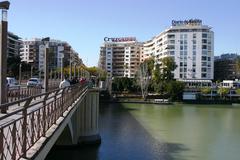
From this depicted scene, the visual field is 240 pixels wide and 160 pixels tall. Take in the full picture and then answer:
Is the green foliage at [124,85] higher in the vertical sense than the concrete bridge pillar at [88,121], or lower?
higher

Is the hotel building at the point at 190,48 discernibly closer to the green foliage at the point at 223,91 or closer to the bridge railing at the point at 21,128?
the green foliage at the point at 223,91

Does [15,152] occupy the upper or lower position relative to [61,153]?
upper

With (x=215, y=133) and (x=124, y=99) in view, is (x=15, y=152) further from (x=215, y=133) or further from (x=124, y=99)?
(x=124, y=99)

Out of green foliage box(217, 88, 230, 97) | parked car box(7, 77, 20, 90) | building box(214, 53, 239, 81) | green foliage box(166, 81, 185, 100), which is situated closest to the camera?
parked car box(7, 77, 20, 90)

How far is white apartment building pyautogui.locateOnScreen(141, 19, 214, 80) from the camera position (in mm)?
147500

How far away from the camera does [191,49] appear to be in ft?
490

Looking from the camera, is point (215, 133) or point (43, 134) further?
point (215, 133)

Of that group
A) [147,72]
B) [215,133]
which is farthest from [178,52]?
[215,133]

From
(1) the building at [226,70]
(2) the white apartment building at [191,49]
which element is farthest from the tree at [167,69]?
(1) the building at [226,70]

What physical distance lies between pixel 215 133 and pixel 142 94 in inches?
3020

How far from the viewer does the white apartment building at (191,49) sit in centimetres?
14750

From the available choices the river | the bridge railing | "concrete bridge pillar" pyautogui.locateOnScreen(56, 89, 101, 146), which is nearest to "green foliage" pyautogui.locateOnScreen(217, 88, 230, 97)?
the river

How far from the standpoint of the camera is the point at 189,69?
5832 inches

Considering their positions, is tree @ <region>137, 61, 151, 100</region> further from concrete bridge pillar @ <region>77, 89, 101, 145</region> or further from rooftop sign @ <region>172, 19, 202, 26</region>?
concrete bridge pillar @ <region>77, 89, 101, 145</region>
